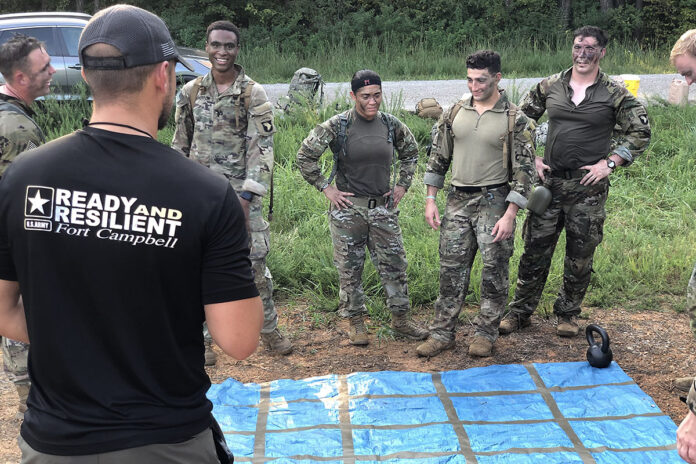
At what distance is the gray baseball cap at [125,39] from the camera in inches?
70.4

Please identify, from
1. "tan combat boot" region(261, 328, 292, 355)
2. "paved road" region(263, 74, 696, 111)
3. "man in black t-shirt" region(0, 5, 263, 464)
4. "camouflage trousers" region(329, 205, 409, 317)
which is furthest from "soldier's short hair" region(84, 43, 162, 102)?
"paved road" region(263, 74, 696, 111)

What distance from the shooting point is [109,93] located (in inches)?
71.8

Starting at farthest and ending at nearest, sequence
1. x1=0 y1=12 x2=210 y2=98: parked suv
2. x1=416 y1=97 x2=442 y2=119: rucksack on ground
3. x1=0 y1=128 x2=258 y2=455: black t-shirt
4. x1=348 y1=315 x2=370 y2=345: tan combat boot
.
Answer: x1=0 y1=12 x2=210 y2=98: parked suv
x1=416 y1=97 x2=442 y2=119: rucksack on ground
x1=348 y1=315 x2=370 y2=345: tan combat boot
x1=0 y1=128 x2=258 y2=455: black t-shirt

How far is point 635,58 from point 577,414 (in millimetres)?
12272

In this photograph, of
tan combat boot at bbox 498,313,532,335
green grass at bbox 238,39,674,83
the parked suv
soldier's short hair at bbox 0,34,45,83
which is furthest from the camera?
green grass at bbox 238,39,674,83

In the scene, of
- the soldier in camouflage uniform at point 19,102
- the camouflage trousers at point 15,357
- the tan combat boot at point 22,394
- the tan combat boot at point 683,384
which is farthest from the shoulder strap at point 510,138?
the tan combat boot at point 22,394

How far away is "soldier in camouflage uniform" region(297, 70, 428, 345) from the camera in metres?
5.10

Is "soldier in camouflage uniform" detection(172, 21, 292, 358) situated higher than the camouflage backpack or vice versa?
"soldier in camouflage uniform" detection(172, 21, 292, 358)

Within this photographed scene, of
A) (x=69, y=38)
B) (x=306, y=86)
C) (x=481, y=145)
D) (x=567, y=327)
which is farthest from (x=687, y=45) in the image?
(x=69, y=38)

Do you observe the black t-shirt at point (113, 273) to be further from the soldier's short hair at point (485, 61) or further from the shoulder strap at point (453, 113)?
the shoulder strap at point (453, 113)

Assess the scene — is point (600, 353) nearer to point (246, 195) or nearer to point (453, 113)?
point (453, 113)

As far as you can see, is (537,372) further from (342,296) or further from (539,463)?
(342,296)

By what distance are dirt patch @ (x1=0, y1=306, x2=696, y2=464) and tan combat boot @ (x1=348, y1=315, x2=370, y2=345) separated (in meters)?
0.05

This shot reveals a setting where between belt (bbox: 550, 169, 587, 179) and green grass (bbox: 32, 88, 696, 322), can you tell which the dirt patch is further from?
belt (bbox: 550, 169, 587, 179)
